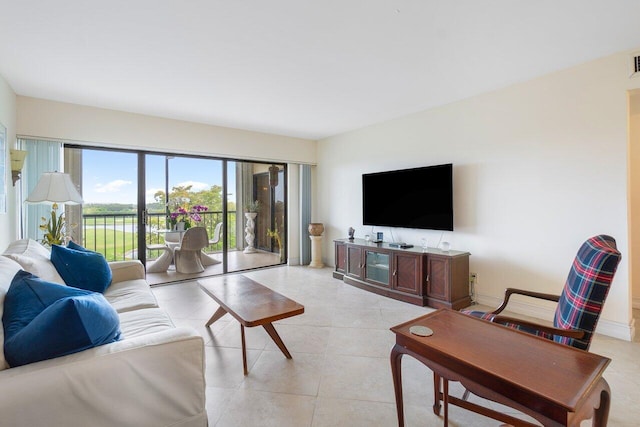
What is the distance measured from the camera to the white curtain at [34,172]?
331 cm

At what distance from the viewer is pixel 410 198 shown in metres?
3.99

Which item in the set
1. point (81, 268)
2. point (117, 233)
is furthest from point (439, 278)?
point (117, 233)

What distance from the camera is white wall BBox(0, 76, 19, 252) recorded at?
9.21 ft

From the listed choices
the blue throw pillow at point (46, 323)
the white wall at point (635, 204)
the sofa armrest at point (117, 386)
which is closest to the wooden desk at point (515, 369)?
the sofa armrest at point (117, 386)

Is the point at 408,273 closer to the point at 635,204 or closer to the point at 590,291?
the point at 590,291

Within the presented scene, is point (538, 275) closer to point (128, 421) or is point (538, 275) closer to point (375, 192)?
point (375, 192)

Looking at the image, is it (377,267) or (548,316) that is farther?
(377,267)

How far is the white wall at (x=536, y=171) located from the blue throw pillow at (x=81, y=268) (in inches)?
138

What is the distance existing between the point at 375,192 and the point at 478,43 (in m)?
2.42

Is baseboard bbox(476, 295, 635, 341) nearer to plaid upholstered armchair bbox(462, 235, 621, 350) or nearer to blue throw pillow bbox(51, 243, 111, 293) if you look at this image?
plaid upholstered armchair bbox(462, 235, 621, 350)

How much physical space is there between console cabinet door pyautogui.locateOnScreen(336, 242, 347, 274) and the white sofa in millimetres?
3382

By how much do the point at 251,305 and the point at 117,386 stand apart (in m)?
1.15

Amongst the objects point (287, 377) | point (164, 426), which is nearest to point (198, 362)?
point (164, 426)

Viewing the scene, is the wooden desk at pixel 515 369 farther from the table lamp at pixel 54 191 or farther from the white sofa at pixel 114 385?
the table lamp at pixel 54 191
